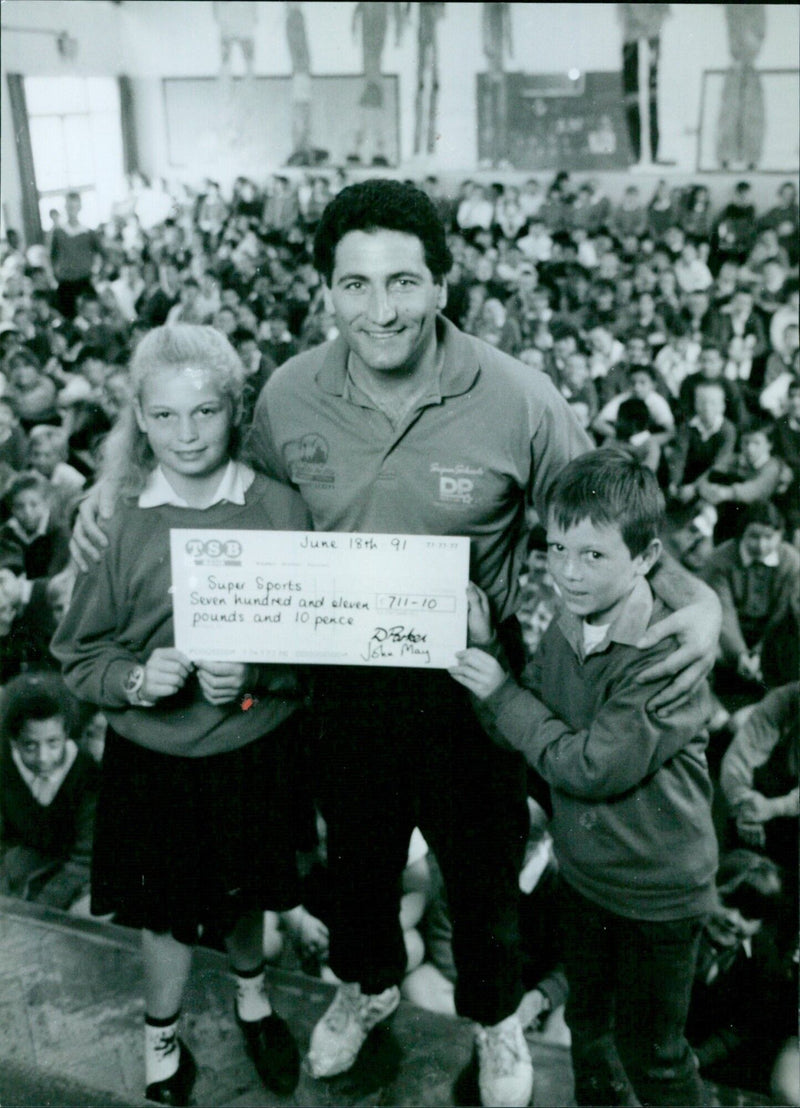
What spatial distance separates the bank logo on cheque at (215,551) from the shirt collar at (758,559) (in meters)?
1.94

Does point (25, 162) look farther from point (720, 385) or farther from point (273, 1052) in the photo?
point (720, 385)

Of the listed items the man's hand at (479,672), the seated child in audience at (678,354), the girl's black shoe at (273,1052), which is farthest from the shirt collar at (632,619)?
the seated child in audience at (678,354)

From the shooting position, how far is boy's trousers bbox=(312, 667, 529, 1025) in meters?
1.60

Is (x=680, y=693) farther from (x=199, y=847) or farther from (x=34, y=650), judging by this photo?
(x=34, y=650)

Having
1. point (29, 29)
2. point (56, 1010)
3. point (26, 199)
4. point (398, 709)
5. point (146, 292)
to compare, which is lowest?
point (56, 1010)

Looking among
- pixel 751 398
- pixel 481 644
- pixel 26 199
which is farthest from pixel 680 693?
pixel 751 398

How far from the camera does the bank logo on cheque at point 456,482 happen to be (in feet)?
4.89

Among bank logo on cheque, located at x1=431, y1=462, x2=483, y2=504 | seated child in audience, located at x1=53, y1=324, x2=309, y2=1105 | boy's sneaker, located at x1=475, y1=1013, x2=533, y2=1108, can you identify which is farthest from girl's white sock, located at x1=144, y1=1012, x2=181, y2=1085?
bank logo on cheque, located at x1=431, y1=462, x2=483, y2=504

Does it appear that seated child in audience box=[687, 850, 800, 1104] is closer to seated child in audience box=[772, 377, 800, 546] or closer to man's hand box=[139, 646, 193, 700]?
man's hand box=[139, 646, 193, 700]

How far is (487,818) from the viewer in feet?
5.29

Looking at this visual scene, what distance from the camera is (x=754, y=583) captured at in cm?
287

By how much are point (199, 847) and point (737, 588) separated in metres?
1.94

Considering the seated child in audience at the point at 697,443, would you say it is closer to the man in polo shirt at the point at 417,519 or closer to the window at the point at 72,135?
the man in polo shirt at the point at 417,519

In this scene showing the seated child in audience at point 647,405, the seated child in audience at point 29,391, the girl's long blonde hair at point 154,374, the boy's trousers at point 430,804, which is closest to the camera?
the girl's long blonde hair at point 154,374
